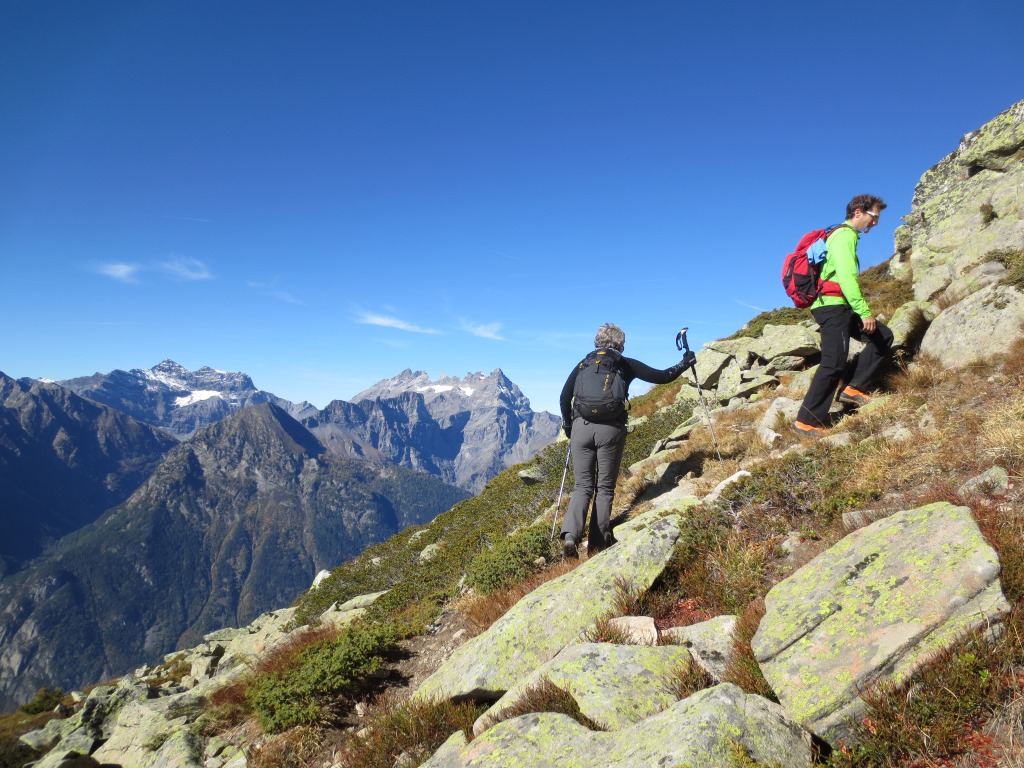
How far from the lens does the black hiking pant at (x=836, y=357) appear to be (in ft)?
32.2

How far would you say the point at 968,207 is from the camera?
59.4 feet

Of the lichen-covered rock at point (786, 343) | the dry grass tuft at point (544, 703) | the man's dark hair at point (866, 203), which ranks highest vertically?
the man's dark hair at point (866, 203)

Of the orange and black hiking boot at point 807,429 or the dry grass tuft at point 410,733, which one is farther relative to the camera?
the orange and black hiking boot at point 807,429

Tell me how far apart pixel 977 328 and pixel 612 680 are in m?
10.9

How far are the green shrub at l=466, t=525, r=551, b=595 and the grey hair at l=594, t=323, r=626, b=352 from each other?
387cm

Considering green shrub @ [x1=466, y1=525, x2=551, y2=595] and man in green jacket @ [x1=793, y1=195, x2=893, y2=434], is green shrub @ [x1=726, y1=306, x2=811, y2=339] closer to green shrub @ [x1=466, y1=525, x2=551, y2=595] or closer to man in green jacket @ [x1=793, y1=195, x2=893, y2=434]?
man in green jacket @ [x1=793, y1=195, x2=893, y2=434]

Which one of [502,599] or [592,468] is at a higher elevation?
[592,468]

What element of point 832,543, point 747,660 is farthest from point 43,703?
point 832,543

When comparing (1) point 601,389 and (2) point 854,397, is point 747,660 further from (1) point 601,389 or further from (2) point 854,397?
(2) point 854,397

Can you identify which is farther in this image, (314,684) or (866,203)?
(866,203)

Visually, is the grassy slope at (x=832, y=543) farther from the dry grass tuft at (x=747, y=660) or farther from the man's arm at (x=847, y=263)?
the man's arm at (x=847, y=263)

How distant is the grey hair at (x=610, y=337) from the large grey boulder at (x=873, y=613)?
566 cm

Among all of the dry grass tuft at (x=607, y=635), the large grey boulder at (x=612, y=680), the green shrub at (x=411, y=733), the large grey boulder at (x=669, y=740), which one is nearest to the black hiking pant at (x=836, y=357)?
the dry grass tuft at (x=607, y=635)

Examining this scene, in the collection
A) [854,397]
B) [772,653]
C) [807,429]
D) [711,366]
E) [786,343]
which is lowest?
[772,653]
